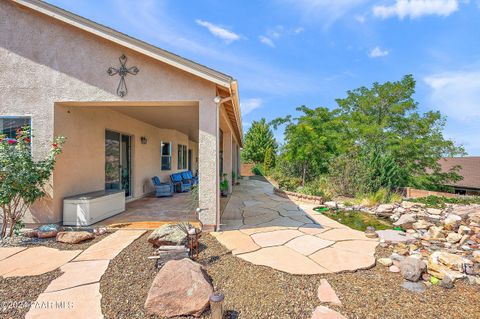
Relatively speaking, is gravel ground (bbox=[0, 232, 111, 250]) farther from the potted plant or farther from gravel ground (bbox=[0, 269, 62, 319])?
the potted plant

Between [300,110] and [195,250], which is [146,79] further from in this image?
[300,110]

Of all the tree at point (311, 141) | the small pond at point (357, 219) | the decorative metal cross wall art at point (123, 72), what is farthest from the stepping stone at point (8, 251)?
the tree at point (311, 141)

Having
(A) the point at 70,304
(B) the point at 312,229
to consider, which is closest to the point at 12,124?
(A) the point at 70,304

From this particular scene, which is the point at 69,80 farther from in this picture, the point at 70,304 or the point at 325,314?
the point at 325,314

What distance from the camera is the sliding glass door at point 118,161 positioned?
721cm

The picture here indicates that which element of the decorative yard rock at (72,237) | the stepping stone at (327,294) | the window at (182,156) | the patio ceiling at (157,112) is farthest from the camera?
the window at (182,156)

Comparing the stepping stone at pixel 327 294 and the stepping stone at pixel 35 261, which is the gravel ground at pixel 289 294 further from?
the stepping stone at pixel 35 261

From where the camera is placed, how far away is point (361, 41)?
10047mm

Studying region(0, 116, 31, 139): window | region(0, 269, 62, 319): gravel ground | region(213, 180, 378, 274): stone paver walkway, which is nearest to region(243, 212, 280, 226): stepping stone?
region(213, 180, 378, 274): stone paver walkway

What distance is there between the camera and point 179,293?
257cm

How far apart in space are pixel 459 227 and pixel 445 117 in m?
13.9

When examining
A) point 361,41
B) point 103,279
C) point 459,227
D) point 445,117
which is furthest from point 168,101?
point 445,117

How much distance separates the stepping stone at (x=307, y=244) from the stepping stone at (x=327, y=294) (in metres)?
0.99

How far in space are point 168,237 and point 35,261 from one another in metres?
2.13
